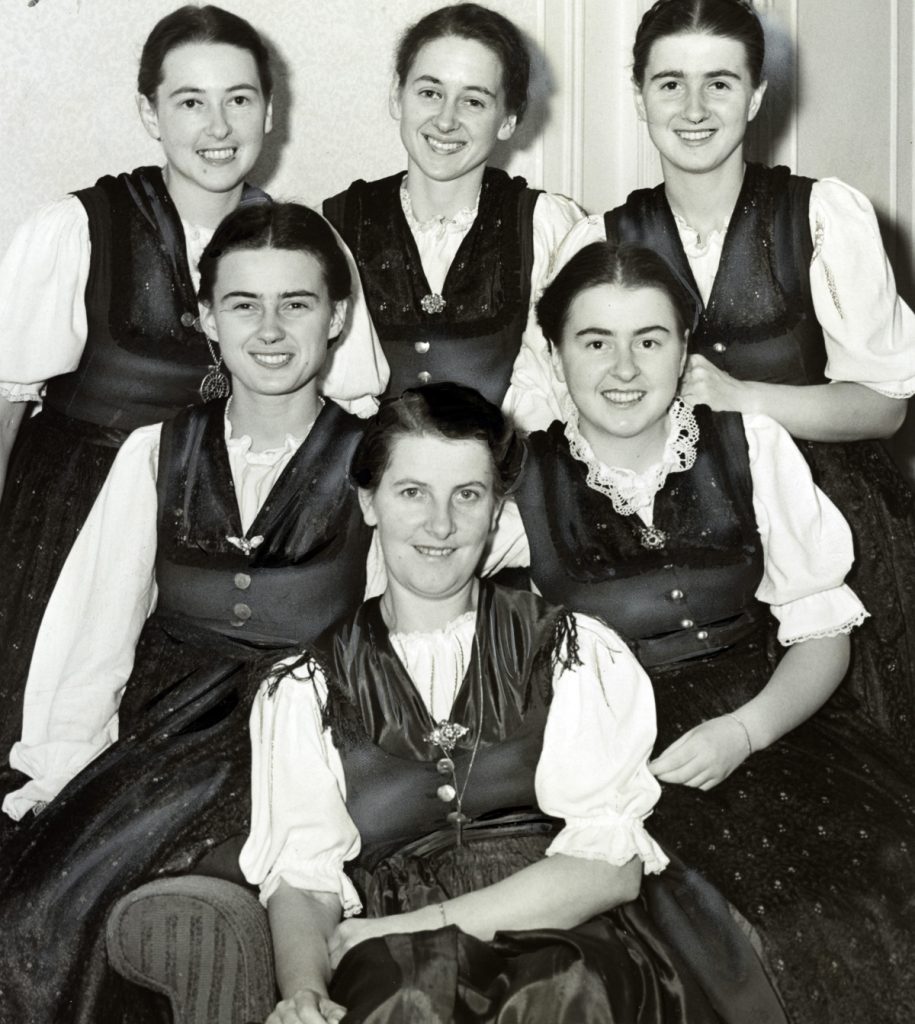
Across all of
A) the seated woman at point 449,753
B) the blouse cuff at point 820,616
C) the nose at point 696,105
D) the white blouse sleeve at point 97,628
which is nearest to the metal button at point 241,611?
the white blouse sleeve at point 97,628

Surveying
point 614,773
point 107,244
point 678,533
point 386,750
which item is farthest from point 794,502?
point 107,244

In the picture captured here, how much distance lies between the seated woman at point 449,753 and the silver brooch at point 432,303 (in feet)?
1.98

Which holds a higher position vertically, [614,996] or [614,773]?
[614,773]

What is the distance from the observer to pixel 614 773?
2.36 m

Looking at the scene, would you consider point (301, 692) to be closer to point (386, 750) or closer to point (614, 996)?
point (386, 750)

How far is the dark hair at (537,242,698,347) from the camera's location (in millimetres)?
2711

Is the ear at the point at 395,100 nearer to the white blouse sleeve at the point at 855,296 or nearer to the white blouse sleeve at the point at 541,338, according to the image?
the white blouse sleeve at the point at 541,338

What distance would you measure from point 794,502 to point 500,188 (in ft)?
2.95

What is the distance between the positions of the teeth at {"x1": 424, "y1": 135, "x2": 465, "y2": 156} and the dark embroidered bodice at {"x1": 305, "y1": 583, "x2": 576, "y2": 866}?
1.06 metres

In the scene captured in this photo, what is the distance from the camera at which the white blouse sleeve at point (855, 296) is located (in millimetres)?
2994

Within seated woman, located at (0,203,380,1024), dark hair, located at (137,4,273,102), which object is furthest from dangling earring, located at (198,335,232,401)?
dark hair, located at (137,4,273,102)

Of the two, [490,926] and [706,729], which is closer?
[490,926]

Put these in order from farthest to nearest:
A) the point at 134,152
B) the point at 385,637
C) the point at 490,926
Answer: the point at 134,152 < the point at 385,637 < the point at 490,926

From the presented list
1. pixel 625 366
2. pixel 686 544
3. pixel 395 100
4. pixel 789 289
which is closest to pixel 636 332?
pixel 625 366
